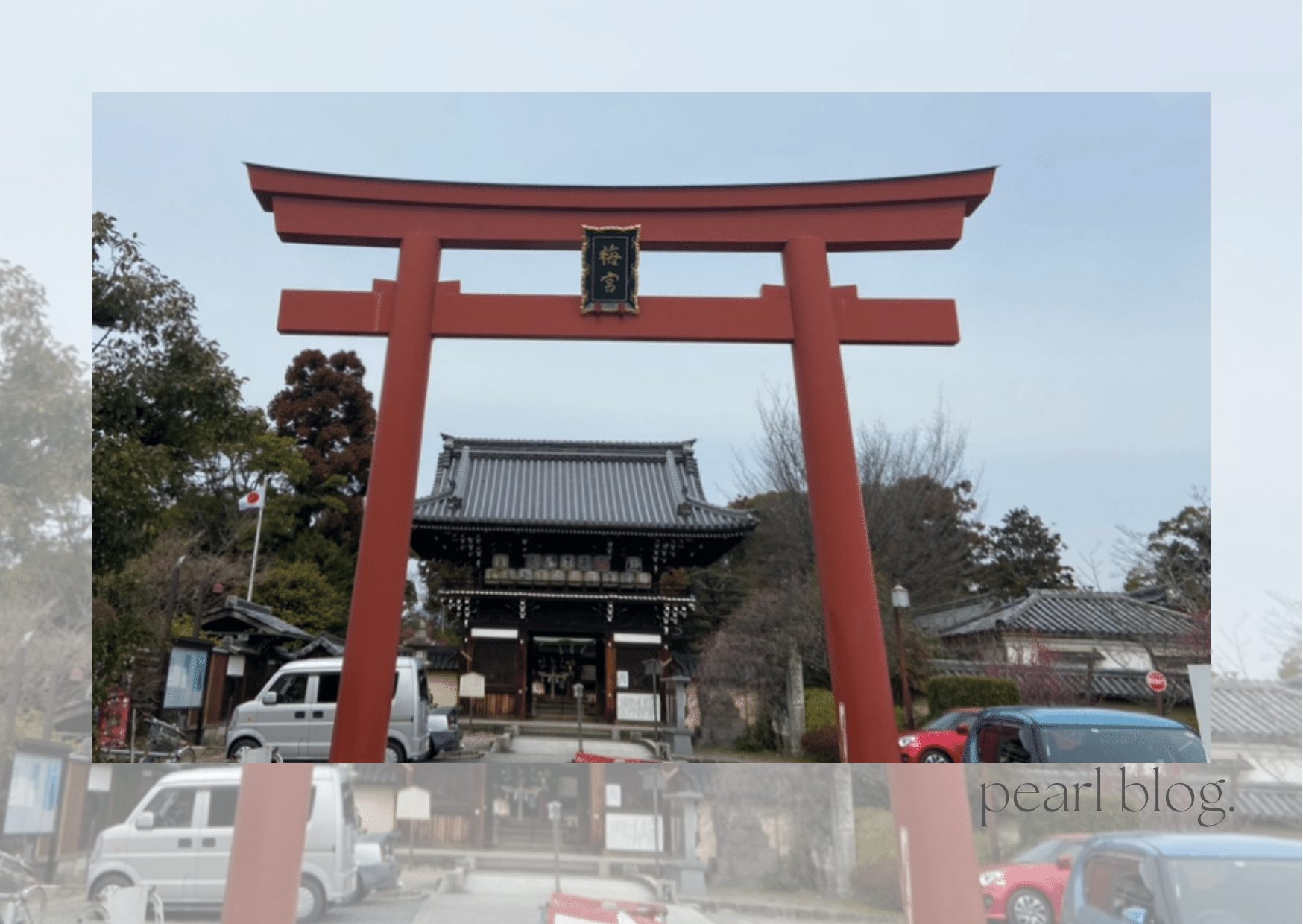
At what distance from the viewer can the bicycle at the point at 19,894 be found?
318cm

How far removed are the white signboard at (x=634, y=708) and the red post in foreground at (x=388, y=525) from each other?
9.53 ft

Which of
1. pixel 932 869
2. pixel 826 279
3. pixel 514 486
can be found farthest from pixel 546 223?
pixel 514 486

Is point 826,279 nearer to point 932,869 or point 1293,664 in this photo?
point 932,869

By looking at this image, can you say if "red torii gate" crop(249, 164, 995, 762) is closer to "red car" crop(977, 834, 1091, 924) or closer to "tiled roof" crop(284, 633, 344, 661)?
"red car" crop(977, 834, 1091, 924)

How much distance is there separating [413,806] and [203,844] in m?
→ 0.76

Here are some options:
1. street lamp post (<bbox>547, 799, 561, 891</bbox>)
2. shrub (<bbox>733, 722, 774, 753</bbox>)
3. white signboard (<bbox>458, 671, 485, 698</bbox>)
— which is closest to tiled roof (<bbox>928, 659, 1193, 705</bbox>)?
shrub (<bbox>733, 722, 774, 753</bbox>)

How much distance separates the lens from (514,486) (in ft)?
25.3

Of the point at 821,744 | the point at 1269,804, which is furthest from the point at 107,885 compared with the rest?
the point at 1269,804

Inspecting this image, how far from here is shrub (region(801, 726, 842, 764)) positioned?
511cm

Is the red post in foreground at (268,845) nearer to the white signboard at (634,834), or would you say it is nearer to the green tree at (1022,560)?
the white signboard at (634,834)

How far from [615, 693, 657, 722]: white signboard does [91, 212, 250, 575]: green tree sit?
3.33 m

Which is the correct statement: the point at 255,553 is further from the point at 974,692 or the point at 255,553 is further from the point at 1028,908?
the point at 1028,908

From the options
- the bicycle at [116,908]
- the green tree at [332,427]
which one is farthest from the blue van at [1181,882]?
the green tree at [332,427]

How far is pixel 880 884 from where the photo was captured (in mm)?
3029
